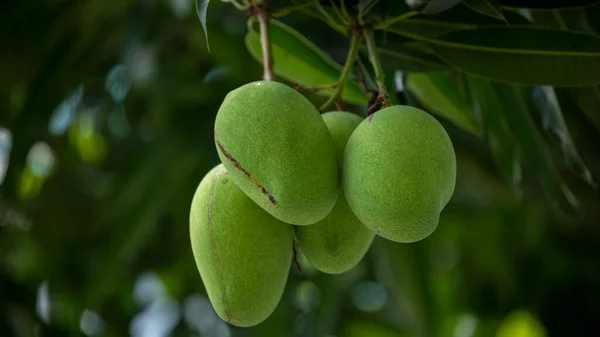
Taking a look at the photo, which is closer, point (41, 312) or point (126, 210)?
point (126, 210)

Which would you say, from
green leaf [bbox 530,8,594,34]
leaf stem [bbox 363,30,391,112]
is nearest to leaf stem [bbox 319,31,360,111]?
leaf stem [bbox 363,30,391,112]

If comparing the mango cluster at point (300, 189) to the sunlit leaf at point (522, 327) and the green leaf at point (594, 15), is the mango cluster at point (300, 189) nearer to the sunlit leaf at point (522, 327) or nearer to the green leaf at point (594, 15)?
the green leaf at point (594, 15)

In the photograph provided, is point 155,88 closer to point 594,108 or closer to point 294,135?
point 594,108

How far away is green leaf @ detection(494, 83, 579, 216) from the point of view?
3.68ft

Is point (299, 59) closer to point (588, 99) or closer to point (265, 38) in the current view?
Answer: point (265, 38)

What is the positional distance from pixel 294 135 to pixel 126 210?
1.07m

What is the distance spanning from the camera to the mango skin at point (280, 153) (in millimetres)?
661

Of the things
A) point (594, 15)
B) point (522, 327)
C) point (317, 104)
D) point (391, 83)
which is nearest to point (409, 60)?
point (391, 83)

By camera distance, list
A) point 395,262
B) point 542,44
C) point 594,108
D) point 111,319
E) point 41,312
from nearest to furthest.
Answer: point 542,44 → point 594,108 → point 395,262 → point 41,312 → point 111,319

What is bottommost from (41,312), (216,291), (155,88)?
(41,312)

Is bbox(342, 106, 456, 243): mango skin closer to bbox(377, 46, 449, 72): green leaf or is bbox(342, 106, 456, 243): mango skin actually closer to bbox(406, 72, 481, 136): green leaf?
bbox(377, 46, 449, 72): green leaf

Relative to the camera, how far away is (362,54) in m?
0.93

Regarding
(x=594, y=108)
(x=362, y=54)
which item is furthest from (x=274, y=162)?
(x=594, y=108)

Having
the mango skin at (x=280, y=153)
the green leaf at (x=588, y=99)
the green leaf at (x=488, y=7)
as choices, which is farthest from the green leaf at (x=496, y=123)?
the mango skin at (x=280, y=153)
